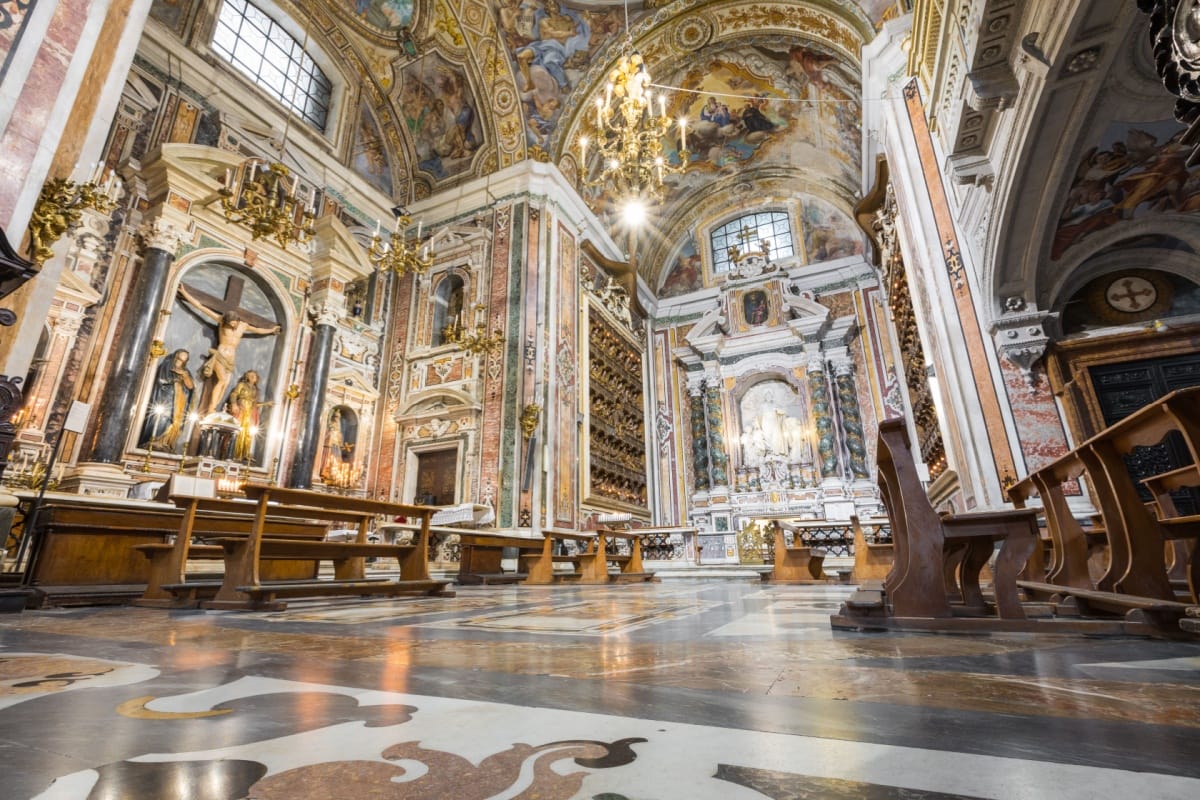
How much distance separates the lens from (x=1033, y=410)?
5.14m

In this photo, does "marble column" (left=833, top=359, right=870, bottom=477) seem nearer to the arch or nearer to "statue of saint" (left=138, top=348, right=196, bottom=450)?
the arch

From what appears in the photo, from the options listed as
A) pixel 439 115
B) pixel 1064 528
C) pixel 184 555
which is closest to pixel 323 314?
pixel 439 115

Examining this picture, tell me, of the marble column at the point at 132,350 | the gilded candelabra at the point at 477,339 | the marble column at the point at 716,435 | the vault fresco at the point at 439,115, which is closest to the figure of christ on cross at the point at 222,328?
the marble column at the point at 132,350

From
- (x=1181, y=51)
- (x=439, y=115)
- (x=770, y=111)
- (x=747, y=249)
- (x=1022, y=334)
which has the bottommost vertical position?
(x=1181, y=51)

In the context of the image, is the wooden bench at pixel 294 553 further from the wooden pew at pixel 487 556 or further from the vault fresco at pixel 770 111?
the vault fresco at pixel 770 111

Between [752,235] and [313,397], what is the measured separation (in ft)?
37.9

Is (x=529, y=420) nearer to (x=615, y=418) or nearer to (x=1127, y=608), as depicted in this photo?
(x=615, y=418)

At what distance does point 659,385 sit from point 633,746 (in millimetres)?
14587

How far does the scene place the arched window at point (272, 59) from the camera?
29.6 feet

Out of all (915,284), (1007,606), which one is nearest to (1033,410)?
(915,284)

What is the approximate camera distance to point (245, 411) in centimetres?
806

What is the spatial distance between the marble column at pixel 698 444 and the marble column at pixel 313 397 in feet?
27.6

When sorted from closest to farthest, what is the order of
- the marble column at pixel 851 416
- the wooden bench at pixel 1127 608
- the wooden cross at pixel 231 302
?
the wooden bench at pixel 1127 608 < the wooden cross at pixel 231 302 < the marble column at pixel 851 416

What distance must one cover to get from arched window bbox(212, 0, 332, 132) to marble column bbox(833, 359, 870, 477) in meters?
12.0
